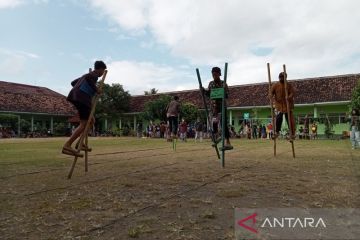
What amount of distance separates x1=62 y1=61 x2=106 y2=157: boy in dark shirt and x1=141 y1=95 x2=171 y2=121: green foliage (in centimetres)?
3363

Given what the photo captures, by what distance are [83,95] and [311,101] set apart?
31.8 m

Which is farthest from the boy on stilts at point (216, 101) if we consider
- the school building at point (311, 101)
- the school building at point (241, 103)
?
the school building at point (311, 101)

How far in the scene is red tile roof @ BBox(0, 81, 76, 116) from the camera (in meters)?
45.8

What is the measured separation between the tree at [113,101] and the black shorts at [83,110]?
40.6 m

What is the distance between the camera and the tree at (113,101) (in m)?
47.3

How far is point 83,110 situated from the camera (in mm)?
6680

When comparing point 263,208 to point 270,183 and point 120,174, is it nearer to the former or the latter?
point 270,183

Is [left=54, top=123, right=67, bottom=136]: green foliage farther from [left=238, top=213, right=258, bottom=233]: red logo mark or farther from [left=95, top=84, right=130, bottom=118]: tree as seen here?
[left=238, top=213, right=258, bottom=233]: red logo mark

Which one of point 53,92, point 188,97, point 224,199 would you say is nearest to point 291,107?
point 224,199

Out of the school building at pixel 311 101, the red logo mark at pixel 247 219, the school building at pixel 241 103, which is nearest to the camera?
the red logo mark at pixel 247 219

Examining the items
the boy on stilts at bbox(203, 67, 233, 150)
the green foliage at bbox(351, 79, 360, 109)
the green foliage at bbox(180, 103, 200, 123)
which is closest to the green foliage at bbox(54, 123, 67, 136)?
the green foliage at bbox(180, 103, 200, 123)

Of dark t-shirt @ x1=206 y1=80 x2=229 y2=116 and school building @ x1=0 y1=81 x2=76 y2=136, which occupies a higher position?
school building @ x1=0 y1=81 x2=76 y2=136

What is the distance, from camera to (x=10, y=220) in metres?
3.46

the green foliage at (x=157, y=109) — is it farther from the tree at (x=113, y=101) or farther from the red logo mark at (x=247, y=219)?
the red logo mark at (x=247, y=219)
